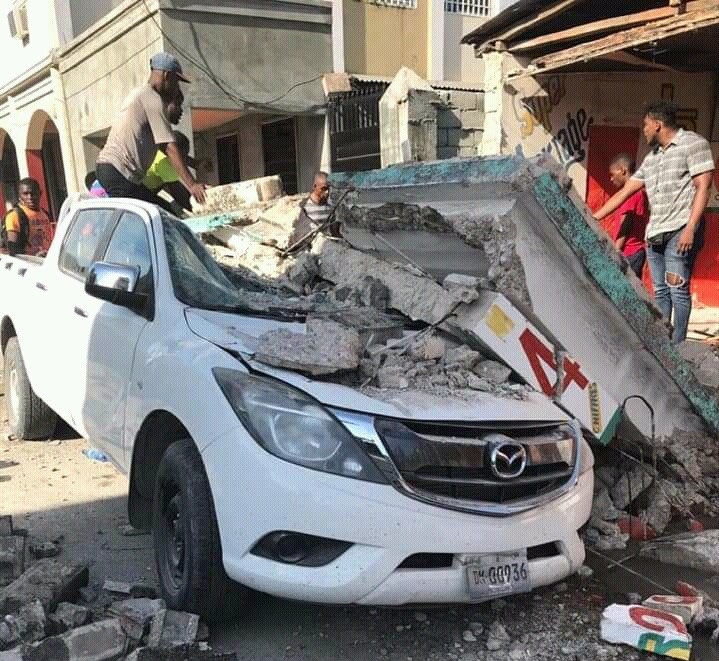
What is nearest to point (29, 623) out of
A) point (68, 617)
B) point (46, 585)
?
point (68, 617)

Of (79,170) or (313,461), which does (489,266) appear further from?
(79,170)

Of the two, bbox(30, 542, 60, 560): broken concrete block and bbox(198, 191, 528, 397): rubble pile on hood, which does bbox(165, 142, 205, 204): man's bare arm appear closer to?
bbox(198, 191, 528, 397): rubble pile on hood

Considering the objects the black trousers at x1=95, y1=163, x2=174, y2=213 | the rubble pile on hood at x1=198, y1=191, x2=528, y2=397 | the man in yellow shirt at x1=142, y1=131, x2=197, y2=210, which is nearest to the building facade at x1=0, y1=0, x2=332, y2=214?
the man in yellow shirt at x1=142, y1=131, x2=197, y2=210

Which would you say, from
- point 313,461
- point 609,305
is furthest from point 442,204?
point 313,461

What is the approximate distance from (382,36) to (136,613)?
11.2m

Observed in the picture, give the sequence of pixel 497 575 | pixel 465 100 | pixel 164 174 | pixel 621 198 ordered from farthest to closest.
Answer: pixel 465 100, pixel 164 174, pixel 621 198, pixel 497 575

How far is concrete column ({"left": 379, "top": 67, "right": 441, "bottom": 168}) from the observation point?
959 centimetres

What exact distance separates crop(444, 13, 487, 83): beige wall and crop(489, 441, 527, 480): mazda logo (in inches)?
459

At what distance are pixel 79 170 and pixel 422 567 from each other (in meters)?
13.6

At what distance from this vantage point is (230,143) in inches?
588

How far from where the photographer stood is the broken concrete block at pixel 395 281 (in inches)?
123

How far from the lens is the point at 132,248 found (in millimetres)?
3635

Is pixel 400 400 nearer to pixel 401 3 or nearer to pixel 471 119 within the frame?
pixel 471 119

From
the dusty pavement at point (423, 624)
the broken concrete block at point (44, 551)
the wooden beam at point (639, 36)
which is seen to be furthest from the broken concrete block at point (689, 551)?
the wooden beam at point (639, 36)
